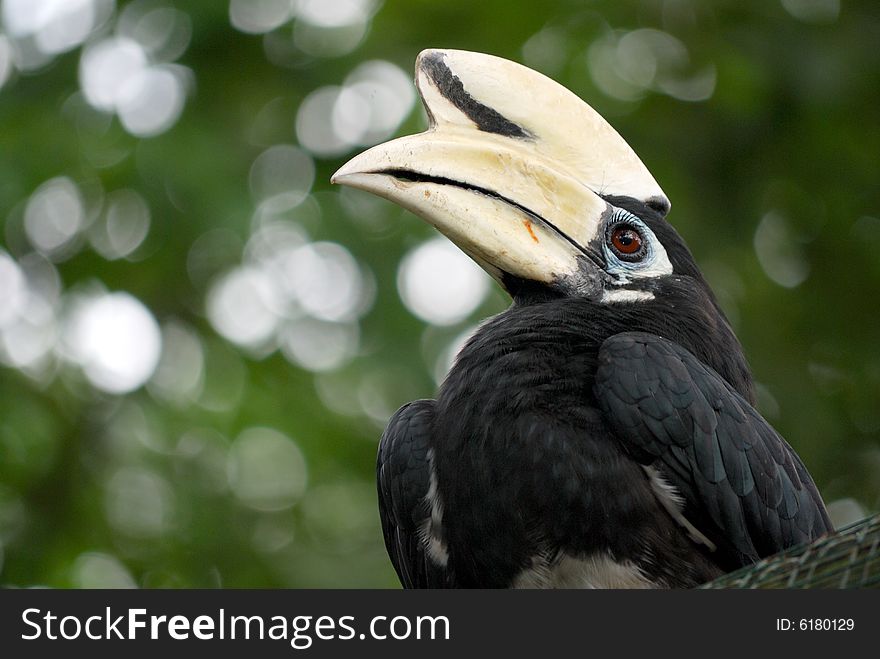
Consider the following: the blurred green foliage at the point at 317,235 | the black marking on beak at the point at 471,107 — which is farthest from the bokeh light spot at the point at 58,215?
the black marking on beak at the point at 471,107

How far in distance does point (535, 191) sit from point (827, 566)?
4.43 ft

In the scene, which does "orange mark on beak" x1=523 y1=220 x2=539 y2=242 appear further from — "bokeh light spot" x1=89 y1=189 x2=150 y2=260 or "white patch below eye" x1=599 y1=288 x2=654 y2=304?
"bokeh light spot" x1=89 y1=189 x2=150 y2=260

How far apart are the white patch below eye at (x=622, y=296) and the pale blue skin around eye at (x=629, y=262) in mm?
39

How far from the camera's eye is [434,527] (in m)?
3.16

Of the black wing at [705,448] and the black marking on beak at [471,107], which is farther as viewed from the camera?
the black marking on beak at [471,107]

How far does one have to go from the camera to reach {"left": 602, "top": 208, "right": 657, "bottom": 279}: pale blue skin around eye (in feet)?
10.6

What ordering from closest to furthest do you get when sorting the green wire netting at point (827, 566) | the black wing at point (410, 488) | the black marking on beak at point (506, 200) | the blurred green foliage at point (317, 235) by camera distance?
the green wire netting at point (827, 566) < the black marking on beak at point (506, 200) < the black wing at point (410, 488) < the blurred green foliage at point (317, 235)

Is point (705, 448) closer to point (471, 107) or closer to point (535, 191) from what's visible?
point (535, 191)

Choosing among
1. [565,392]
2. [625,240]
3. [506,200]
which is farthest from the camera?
[625,240]

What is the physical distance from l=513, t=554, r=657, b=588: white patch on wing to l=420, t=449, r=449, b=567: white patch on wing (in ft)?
1.04

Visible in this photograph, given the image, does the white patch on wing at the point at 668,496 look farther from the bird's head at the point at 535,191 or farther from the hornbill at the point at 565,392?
the bird's head at the point at 535,191

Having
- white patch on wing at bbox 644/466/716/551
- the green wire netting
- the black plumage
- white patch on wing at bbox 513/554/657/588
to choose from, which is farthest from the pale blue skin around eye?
the green wire netting

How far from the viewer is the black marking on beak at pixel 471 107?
3.26 meters

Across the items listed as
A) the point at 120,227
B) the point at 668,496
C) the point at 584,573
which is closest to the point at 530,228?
the point at 668,496
